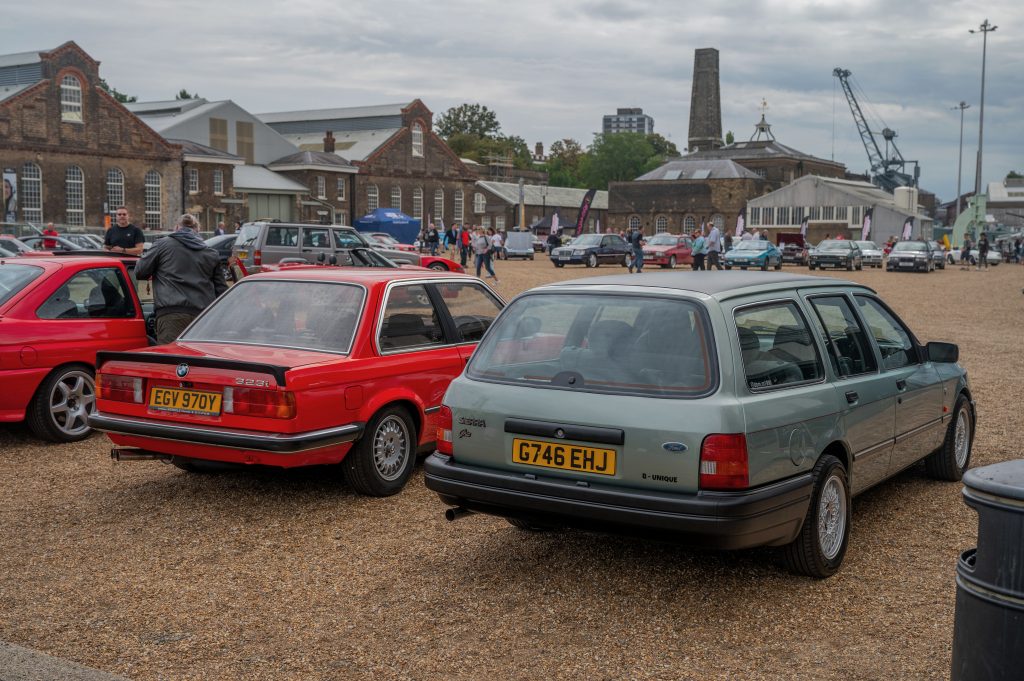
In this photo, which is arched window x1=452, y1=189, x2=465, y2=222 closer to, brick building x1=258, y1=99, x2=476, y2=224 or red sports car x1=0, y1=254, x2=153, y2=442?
brick building x1=258, y1=99, x2=476, y2=224

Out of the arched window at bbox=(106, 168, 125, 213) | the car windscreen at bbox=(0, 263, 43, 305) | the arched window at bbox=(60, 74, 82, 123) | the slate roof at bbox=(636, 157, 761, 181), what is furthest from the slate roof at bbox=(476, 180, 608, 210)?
the car windscreen at bbox=(0, 263, 43, 305)

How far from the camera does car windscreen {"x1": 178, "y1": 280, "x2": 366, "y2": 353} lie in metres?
6.76

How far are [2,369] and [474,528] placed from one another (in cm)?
403

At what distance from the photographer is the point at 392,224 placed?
61.8 meters

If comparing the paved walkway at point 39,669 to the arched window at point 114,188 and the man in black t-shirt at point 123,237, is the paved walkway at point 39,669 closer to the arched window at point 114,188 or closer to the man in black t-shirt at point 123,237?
the man in black t-shirt at point 123,237

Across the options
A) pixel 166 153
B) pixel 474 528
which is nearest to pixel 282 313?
pixel 474 528

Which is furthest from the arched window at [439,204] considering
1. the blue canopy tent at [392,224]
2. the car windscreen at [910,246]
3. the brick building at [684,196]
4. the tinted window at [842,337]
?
the tinted window at [842,337]

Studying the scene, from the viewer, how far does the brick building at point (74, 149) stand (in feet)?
180

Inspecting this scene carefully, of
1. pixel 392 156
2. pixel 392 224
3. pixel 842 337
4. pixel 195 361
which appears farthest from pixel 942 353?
pixel 392 156

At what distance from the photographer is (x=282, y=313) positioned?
23.1 ft

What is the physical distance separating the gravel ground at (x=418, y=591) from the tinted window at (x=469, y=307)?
1170 mm

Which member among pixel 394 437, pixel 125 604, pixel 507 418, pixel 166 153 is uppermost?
pixel 166 153

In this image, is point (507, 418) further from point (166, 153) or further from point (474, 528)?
point (166, 153)

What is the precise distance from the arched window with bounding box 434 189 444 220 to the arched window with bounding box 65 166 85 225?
32.3 metres
